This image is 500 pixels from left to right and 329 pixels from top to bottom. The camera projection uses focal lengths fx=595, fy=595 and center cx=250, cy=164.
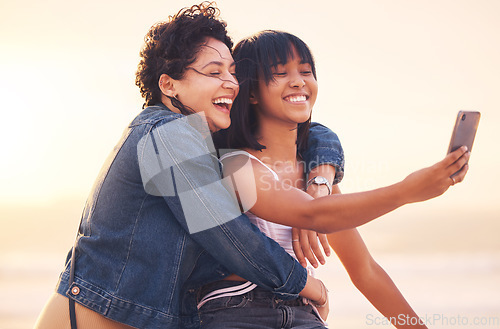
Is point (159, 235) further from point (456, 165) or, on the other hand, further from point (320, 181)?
point (456, 165)

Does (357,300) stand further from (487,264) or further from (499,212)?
(499,212)

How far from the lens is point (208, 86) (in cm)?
247

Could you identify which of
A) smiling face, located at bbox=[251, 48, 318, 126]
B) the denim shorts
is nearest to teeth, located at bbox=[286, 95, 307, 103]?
smiling face, located at bbox=[251, 48, 318, 126]

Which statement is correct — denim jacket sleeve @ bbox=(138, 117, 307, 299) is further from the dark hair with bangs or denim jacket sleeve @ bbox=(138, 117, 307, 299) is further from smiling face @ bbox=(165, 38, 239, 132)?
the dark hair with bangs

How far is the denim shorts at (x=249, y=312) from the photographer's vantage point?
7.46 ft

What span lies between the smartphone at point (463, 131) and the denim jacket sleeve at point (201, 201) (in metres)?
0.75

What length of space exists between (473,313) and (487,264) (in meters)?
3.49

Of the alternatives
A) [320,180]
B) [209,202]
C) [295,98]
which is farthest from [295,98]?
[209,202]

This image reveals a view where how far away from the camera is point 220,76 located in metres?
2.51

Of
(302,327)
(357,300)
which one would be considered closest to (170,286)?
(302,327)

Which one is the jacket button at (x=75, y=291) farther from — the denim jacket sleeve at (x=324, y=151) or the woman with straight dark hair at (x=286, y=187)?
the denim jacket sleeve at (x=324, y=151)

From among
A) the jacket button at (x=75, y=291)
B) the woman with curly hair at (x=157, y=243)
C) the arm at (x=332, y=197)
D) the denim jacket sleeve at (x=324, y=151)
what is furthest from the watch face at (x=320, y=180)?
the jacket button at (x=75, y=291)

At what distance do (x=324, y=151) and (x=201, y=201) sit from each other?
89 centimetres

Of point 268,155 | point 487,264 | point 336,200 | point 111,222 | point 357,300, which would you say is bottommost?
point 111,222
